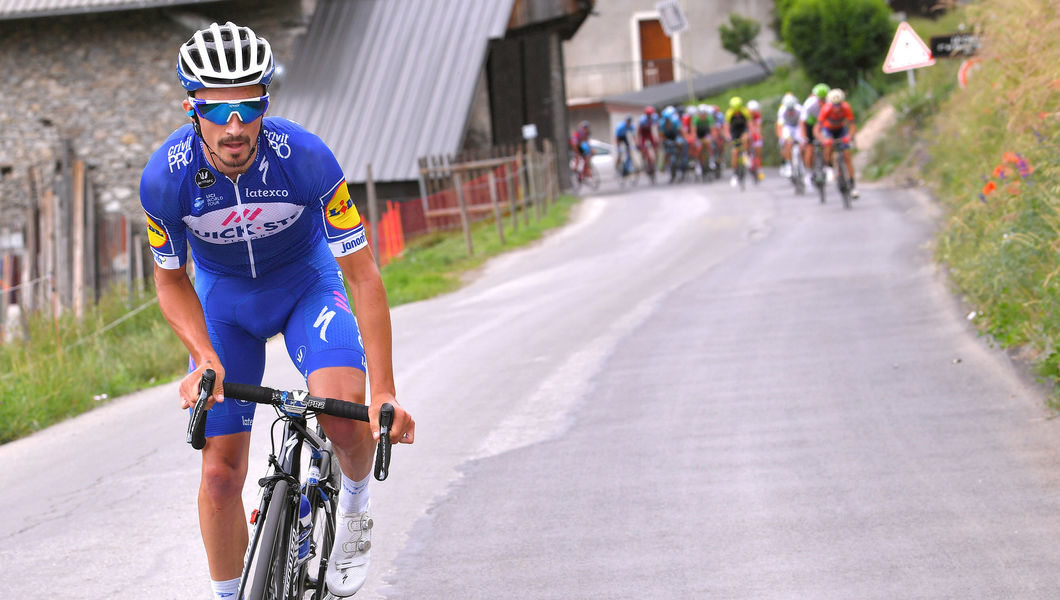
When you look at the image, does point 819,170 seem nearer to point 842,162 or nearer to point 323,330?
point 842,162

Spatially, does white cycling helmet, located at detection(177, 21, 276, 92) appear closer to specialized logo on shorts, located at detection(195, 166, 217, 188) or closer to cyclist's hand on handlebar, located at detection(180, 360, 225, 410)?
specialized logo on shorts, located at detection(195, 166, 217, 188)

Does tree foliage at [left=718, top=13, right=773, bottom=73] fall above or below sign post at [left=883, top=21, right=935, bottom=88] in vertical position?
above

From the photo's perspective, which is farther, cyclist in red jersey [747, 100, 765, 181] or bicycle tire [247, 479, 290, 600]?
cyclist in red jersey [747, 100, 765, 181]

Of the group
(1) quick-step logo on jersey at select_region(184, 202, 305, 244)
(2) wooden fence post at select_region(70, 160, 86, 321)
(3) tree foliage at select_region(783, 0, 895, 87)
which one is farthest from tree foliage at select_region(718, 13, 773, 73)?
(1) quick-step logo on jersey at select_region(184, 202, 305, 244)

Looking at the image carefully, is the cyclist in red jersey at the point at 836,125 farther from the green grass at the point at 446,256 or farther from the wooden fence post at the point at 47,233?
the wooden fence post at the point at 47,233

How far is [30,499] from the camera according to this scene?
22.2 ft

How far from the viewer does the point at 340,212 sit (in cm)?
385

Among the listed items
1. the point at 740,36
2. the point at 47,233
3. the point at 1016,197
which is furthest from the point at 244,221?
the point at 740,36

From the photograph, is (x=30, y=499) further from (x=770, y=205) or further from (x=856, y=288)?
(x=770, y=205)

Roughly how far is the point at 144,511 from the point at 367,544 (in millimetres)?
2435

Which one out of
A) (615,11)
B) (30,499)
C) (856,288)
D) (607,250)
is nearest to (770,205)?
(607,250)

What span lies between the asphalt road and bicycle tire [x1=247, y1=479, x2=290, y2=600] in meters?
1.21

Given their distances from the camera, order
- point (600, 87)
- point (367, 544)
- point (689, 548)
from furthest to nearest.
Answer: point (600, 87)
point (689, 548)
point (367, 544)

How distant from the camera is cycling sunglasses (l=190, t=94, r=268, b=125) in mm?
3588
